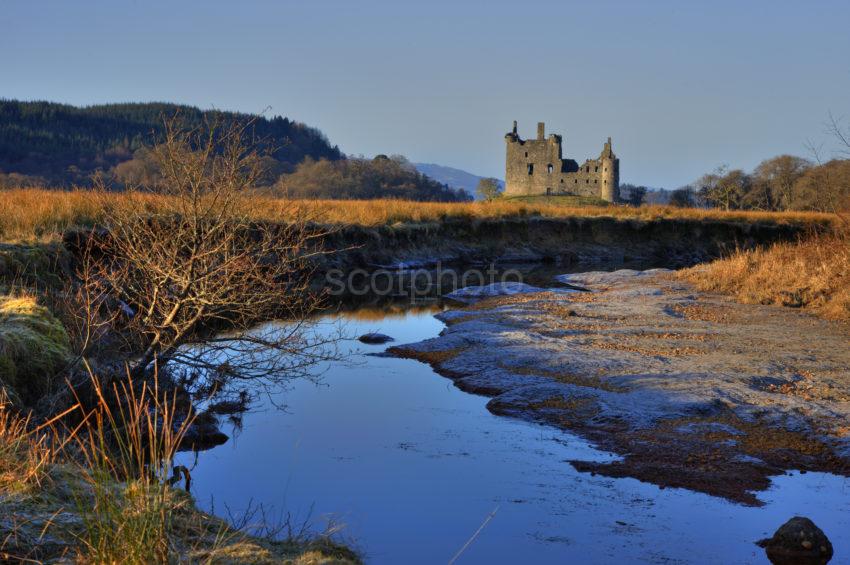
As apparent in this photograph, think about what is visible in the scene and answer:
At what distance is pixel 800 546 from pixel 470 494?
2.71 meters

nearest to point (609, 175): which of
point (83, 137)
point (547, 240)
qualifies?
point (547, 240)

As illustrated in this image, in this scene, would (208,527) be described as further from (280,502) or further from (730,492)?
(730,492)

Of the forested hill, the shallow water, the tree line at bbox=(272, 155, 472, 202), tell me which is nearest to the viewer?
the shallow water

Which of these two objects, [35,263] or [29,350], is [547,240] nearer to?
[35,263]

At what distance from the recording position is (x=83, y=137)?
93438 millimetres

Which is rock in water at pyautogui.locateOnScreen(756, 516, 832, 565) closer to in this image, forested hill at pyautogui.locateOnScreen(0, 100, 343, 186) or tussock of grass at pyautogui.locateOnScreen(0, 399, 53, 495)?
tussock of grass at pyautogui.locateOnScreen(0, 399, 53, 495)

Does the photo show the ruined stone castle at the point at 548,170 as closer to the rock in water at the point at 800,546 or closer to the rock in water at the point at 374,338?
the rock in water at the point at 374,338

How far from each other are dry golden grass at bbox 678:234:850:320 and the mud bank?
36.4 feet

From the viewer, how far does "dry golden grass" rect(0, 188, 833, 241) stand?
1429cm

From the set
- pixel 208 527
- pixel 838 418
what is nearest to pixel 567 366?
pixel 838 418

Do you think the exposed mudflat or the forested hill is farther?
the forested hill

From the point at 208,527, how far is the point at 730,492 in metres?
4.58

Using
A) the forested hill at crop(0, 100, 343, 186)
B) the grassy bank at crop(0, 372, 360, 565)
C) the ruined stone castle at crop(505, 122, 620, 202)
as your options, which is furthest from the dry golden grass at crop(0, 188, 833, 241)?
the ruined stone castle at crop(505, 122, 620, 202)

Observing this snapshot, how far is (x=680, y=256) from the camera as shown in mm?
38062
